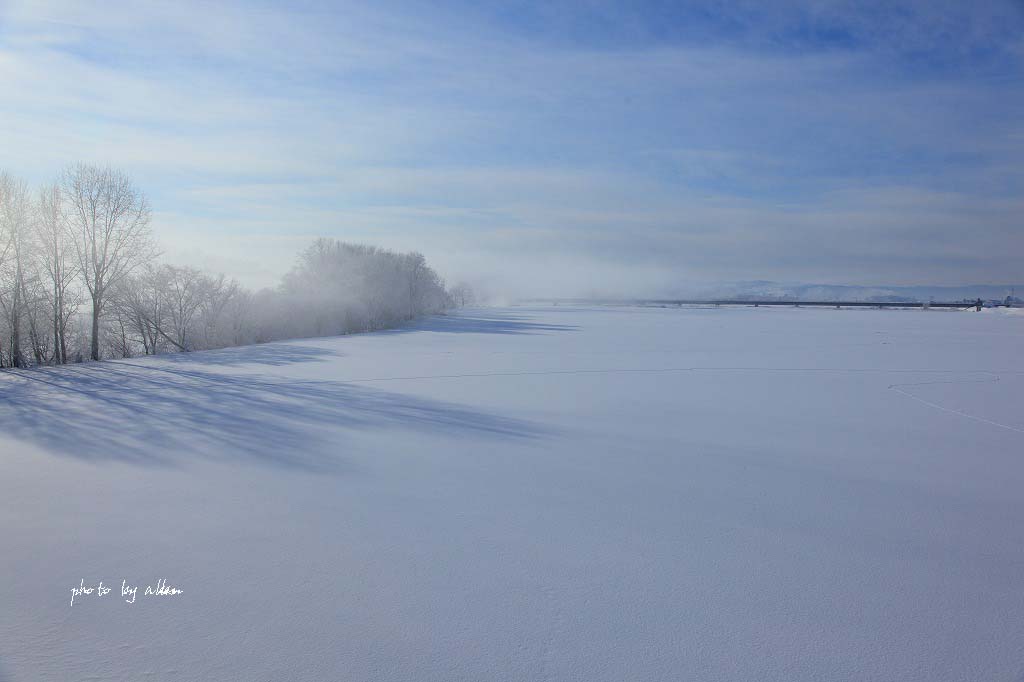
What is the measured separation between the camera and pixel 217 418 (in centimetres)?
716

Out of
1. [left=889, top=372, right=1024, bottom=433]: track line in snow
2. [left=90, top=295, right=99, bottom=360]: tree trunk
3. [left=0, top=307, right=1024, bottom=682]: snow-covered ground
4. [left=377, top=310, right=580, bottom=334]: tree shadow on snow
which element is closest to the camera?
[left=0, top=307, right=1024, bottom=682]: snow-covered ground

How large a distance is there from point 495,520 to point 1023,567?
308 centimetres

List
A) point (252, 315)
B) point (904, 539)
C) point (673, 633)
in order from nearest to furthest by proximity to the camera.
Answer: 1. point (673, 633)
2. point (904, 539)
3. point (252, 315)

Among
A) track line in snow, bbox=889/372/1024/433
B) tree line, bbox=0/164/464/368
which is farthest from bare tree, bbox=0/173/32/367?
track line in snow, bbox=889/372/1024/433

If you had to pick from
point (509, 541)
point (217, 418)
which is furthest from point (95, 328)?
point (509, 541)

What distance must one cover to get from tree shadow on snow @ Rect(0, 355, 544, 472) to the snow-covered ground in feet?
0.19

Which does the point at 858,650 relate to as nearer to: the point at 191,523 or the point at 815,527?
the point at 815,527

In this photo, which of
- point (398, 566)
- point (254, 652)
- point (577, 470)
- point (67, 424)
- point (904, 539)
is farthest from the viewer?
point (67, 424)

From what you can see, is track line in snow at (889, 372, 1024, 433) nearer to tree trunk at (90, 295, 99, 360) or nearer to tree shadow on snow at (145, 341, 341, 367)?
tree shadow on snow at (145, 341, 341, 367)

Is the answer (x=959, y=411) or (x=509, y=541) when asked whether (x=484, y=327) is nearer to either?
(x=959, y=411)

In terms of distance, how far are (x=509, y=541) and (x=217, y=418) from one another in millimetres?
5074

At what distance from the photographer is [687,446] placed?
6.03 meters

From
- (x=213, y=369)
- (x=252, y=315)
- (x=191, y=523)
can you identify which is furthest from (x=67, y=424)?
(x=252, y=315)

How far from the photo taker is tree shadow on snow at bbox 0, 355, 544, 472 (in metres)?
5.61
